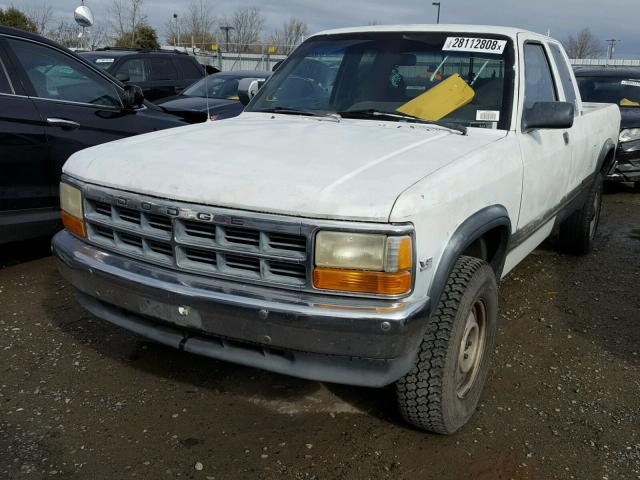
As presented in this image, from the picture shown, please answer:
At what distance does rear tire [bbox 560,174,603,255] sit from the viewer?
5.18 meters

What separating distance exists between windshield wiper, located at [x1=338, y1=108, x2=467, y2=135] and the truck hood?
0.05m

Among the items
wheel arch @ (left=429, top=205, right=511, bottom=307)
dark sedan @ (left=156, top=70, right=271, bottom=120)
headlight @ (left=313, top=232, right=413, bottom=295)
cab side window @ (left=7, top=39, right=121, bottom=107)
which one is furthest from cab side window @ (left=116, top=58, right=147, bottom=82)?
headlight @ (left=313, top=232, right=413, bottom=295)

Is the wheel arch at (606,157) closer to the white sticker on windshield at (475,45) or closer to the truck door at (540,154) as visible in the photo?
the truck door at (540,154)

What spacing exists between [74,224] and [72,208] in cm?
8

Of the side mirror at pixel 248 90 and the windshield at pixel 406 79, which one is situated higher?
the windshield at pixel 406 79

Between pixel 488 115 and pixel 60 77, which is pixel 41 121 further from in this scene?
pixel 488 115

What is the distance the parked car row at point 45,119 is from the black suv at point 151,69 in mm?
5592

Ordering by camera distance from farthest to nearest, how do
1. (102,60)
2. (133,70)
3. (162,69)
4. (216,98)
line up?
(162,69)
(133,70)
(102,60)
(216,98)

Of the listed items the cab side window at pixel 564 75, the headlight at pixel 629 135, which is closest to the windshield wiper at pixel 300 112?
the cab side window at pixel 564 75

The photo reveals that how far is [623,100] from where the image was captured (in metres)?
8.91

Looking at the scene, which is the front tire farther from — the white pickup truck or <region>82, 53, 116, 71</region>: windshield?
<region>82, 53, 116, 71</region>: windshield

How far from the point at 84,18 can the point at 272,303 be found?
41.0ft

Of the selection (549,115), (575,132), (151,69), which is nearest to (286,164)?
(549,115)

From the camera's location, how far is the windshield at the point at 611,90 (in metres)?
8.93
